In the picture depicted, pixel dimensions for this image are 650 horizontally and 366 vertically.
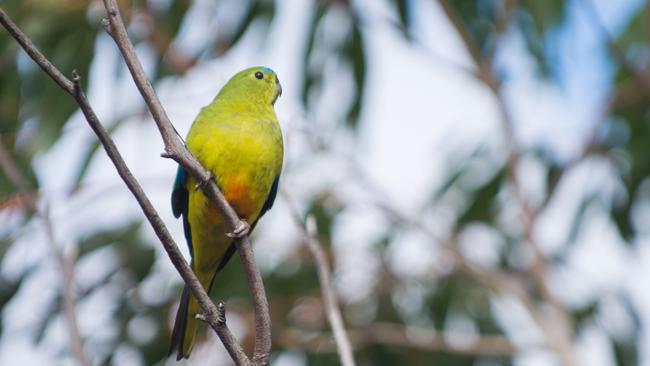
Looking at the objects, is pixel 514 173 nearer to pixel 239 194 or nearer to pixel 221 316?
pixel 239 194

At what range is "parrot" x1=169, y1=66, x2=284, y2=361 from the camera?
341cm

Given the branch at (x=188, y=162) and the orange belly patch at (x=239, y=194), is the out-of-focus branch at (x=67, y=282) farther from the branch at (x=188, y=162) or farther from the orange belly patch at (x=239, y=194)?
the branch at (x=188, y=162)

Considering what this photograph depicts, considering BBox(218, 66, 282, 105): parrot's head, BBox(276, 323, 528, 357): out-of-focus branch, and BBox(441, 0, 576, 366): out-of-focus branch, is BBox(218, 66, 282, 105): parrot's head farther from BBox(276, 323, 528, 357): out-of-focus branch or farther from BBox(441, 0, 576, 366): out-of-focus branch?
BBox(276, 323, 528, 357): out-of-focus branch

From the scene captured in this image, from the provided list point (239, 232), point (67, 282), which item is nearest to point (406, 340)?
point (67, 282)

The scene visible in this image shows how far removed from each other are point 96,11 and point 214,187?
3.73 metres

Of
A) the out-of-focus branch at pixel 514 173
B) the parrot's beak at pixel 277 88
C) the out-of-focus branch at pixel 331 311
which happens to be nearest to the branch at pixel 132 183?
the out-of-focus branch at pixel 331 311

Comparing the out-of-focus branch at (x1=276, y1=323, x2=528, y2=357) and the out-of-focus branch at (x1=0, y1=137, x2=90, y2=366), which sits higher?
the out-of-focus branch at (x1=0, y1=137, x2=90, y2=366)

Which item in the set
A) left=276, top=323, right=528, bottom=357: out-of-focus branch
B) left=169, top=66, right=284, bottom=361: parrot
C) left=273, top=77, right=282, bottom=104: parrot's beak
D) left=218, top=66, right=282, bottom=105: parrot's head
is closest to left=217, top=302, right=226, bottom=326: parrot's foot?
left=169, top=66, right=284, bottom=361: parrot

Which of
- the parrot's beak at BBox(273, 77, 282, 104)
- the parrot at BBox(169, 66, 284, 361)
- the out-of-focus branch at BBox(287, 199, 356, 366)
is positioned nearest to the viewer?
the out-of-focus branch at BBox(287, 199, 356, 366)

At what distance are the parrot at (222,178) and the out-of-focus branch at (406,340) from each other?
2.13 meters

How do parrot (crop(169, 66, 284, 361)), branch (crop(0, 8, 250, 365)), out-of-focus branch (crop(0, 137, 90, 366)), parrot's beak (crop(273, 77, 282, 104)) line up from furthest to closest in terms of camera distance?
parrot's beak (crop(273, 77, 282, 104)), parrot (crop(169, 66, 284, 361)), out-of-focus branch (crop(0, 137, 90, 366)), branch (crop(0, 8, 250, 365))

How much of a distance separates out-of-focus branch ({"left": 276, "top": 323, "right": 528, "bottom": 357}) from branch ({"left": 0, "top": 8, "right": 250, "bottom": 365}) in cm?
331

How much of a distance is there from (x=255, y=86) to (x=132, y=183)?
6.34ft

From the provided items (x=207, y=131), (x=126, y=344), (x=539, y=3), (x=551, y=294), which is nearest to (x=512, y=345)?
(x=551, y=294)
